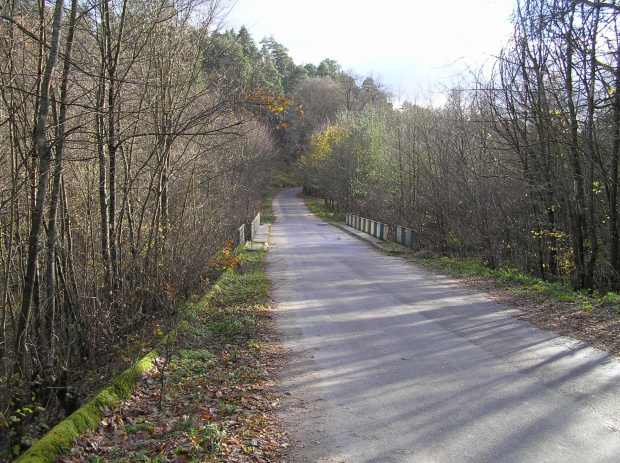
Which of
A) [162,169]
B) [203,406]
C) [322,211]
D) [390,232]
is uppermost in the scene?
[162,169]

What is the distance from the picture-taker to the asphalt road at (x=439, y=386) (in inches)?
159

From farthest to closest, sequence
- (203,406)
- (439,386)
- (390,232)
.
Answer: (390,232)
(439,386)
(203,406)

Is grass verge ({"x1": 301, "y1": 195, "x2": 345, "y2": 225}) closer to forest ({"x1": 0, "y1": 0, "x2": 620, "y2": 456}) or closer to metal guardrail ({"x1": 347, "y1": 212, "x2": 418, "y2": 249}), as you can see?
metal guardrail ({"x1": 347, "y1": 212, "x2": 418, "y2": 249})

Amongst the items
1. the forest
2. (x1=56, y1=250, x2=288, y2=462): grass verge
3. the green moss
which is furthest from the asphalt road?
the forest

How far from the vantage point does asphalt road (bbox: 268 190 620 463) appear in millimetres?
4051

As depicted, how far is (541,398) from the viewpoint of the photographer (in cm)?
501

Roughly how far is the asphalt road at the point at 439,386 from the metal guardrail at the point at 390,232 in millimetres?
10589

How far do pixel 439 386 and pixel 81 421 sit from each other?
361cm

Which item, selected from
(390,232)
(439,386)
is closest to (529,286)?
(439,386)

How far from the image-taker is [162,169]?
29.3 feet

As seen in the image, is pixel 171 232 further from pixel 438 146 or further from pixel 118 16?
pixel 438 146

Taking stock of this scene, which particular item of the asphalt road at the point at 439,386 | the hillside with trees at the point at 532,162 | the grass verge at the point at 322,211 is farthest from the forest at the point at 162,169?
the grass verge at the point at 322,211

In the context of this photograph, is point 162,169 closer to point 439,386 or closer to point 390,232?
point 439,386

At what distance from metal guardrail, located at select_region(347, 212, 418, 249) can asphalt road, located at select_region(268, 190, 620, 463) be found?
417 inches
